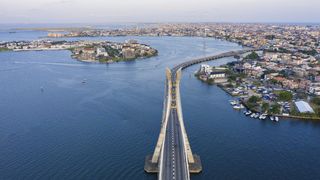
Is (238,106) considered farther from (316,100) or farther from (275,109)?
(316,100)

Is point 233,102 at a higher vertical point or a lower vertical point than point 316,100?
lower

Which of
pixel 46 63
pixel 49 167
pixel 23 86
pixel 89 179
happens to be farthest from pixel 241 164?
pixel 46 63

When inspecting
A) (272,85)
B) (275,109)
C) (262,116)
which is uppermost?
(272,85)

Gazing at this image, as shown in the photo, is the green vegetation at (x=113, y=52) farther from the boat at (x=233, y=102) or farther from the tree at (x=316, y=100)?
the tree at (x=316, y=100)

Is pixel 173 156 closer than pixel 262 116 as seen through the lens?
Yes

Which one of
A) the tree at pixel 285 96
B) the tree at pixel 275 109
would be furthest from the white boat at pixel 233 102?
the tree at pixel 285 96

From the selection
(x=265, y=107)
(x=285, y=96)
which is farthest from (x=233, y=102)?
(x=285, y=96)

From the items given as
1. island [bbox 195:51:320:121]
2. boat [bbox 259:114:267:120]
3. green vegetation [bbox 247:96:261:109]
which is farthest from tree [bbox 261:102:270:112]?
green vegetation [bbox 247:96:261:109]

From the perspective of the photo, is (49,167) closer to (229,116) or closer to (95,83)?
(229,116)
